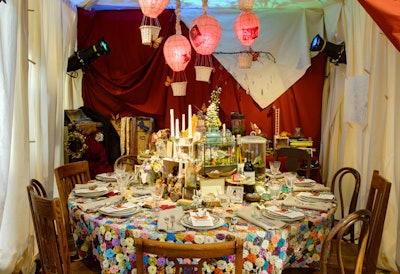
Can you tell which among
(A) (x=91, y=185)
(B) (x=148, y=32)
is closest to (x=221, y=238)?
(A) (x=91, y=185)

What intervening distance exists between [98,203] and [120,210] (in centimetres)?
21

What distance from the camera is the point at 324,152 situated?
171 inches

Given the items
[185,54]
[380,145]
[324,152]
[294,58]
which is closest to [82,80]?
[185,54]

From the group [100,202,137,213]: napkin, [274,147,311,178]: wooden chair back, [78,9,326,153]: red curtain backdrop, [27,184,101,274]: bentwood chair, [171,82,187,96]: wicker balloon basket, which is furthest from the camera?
[78,9,326,153]: red curtain backdrop

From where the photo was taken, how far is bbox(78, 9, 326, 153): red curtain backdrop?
14.8 ft

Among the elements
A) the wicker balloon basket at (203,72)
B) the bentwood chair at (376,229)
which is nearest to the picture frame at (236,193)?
the bentwood chair at (376,229)

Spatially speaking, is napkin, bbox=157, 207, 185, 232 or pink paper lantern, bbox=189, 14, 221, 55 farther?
pink paper lantern, bbox=189, 14, 221, 55

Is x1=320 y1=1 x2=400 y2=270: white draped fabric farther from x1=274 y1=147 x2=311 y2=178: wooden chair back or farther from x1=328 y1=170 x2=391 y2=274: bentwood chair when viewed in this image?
x1=328 y1=170 x2=391 y2=274: bentwood chair

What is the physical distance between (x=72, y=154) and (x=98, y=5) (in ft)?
6.26

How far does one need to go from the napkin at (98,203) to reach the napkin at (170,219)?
35 cm

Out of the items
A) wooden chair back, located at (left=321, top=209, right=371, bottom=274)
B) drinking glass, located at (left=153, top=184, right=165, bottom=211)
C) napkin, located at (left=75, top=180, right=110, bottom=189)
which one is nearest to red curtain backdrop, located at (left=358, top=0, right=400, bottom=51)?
wooden chair back, located at (left=321, top=209, right=371, bottom=274)

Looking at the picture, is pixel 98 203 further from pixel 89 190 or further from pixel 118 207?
pixel 89 190

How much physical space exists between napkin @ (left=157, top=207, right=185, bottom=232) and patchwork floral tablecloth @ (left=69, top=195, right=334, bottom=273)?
0.03 meters

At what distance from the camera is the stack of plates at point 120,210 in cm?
190
